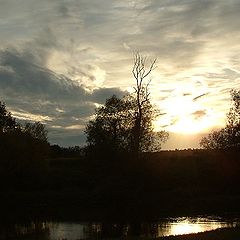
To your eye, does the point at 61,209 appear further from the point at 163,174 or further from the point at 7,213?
the point at 163,174

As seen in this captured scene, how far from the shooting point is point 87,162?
97.1 m

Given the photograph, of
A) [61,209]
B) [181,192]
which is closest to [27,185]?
[61,209]

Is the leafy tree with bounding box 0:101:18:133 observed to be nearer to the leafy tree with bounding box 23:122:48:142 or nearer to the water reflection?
the leafy tree with bounding box 23:122:48:142

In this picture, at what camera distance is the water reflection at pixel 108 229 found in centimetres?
4703

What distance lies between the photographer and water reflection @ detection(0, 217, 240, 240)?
47.0 m

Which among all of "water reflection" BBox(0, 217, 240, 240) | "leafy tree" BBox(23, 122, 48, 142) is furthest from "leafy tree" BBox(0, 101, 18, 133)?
"water reflection" BBox(0, 217, 240, 240)

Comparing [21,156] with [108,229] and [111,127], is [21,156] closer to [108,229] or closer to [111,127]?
[111,127]

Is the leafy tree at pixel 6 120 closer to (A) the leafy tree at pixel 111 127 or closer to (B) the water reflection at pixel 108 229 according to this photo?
(A) the leafy tree at pixel 111 127

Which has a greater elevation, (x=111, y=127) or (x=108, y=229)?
(x=111, y=127)

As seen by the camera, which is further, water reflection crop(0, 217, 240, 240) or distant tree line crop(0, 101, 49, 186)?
distant tree line crop(0, 101, 49, 186)

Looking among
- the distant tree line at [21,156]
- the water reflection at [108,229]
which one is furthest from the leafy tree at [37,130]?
the water reflection at [108,229]

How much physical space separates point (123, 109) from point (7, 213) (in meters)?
35.2

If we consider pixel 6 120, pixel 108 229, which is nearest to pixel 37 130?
pixel 6 120

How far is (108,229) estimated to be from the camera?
171 feet
